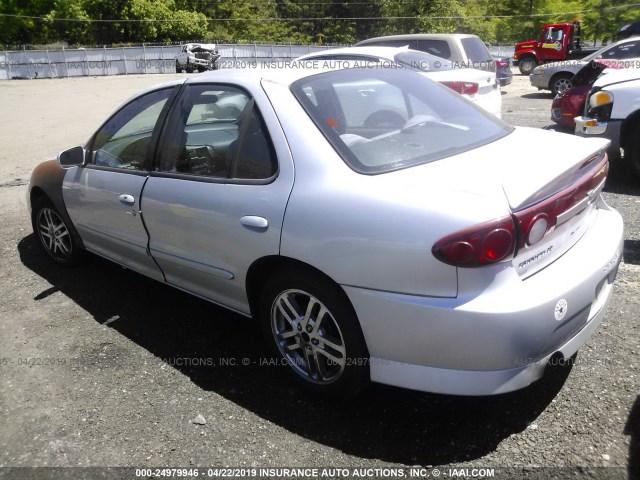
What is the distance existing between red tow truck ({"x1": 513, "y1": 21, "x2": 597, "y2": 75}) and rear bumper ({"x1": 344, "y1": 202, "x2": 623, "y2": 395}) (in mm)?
24101

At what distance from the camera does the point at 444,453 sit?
243 cm

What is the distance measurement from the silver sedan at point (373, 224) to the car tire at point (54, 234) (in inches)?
44.0

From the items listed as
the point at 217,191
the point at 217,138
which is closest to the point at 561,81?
the point at 217,138

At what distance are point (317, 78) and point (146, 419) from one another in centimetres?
206

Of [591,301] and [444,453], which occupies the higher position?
[591,301]

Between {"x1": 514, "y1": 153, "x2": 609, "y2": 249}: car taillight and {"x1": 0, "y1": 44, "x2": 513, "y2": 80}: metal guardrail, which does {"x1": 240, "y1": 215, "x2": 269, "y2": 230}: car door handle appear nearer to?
{"x1": 514, "y1": 153, "x2": 609, "y2": 249}: car taillight

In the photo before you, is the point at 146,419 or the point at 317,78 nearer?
the point at 146,419

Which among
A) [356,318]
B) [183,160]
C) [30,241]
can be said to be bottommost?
[30,241]

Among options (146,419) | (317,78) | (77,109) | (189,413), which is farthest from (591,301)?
(77,109)

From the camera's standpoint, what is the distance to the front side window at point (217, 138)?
2.90m

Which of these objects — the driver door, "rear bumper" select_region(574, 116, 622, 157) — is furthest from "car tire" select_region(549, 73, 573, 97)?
the driver door

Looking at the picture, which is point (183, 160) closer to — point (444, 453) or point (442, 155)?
point (442, 155)

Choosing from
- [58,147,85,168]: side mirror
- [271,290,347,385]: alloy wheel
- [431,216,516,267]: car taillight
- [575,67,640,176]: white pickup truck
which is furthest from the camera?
[575,67,640,176]: white pickup truck

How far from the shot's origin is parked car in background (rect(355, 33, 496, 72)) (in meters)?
10.8
